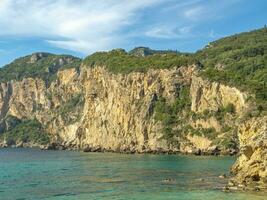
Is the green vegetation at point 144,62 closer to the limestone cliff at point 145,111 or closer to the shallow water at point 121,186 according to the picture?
the limestone cliff at point 145,111

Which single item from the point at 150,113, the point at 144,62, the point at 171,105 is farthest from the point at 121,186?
the point at 144,62

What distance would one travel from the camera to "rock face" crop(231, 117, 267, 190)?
60.4 m

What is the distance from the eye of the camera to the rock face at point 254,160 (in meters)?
60.4

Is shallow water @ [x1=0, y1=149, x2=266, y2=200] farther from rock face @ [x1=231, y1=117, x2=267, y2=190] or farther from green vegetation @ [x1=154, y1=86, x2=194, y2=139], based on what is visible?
green vegetation @ [x1=154, y1=86, x2=194, y2=139]

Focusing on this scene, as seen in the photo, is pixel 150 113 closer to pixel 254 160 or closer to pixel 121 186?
pixel 121 186

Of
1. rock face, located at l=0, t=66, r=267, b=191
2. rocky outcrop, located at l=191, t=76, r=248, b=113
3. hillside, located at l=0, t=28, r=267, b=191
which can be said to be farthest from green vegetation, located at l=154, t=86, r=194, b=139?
rocky outcrop, located at l=191, t=76, r=248, b=113

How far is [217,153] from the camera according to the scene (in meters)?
132

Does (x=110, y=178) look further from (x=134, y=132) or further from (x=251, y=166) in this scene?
(x=134, y=132)

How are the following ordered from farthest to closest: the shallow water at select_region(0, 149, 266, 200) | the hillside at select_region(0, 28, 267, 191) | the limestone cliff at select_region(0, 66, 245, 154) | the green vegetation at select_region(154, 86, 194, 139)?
1. the green vegetation at select_region(154, 86, 194, 139)
2. the limestone cliff at select_region(0, 66, 245, 154)
3. the hillside at select_region(0, 28, 267, 191)
4. the shallow water at select_region(0, 149, 266, 200)

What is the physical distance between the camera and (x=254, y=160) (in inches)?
2441

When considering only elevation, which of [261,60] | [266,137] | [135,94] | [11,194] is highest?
[261,60]

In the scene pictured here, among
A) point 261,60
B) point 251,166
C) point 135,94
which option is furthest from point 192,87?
point 251,166

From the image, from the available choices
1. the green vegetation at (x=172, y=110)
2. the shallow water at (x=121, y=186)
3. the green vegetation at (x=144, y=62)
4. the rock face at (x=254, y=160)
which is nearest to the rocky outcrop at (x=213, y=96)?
the green vegetation at (x=172, y=110)

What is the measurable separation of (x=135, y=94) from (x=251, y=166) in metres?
112
